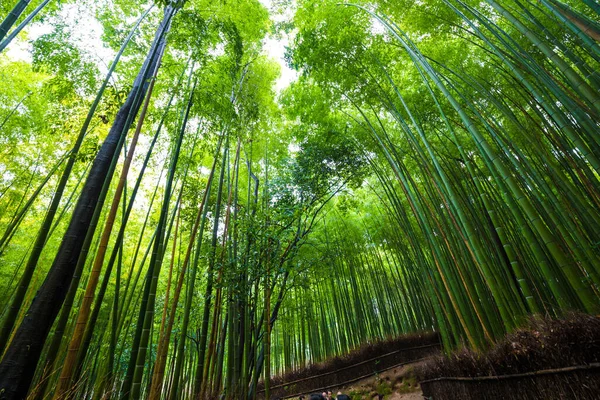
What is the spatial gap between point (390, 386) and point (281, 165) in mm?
4376

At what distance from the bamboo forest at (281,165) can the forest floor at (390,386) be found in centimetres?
85

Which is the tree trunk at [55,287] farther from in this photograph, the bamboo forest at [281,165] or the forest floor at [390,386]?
the forest floor at [390,386]

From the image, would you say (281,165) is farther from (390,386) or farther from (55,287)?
(390,386)

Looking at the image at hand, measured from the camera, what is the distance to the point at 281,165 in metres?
5.25

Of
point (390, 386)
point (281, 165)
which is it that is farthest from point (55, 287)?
point (390, 386)

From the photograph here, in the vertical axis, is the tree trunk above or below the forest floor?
above

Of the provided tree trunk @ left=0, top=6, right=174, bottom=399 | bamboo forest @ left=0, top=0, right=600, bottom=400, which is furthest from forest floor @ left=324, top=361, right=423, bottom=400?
tree trunk @ left=0, top=6, right=174, bottom=399

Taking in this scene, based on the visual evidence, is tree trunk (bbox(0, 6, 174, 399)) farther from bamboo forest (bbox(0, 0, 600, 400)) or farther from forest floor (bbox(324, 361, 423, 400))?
forest floor (bbox(324, 361, 423, 400))

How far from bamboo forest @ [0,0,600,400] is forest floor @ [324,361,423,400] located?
85 centimetres

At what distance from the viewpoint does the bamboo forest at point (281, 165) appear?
5.52 feet

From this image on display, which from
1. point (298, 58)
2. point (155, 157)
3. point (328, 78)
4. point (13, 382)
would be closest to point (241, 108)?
point (298, 58)

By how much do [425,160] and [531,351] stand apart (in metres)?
1.48

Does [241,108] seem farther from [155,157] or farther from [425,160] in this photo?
[425,160]

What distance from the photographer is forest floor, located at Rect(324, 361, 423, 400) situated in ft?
14.6
